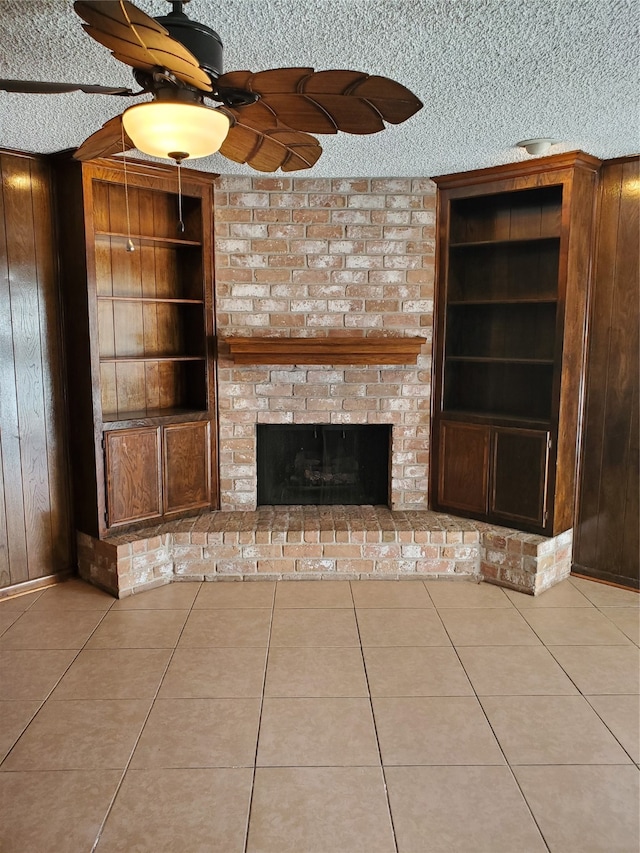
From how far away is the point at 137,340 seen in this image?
3961 mm

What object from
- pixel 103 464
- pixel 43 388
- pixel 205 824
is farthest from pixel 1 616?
pixel 205 824

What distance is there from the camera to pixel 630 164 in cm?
342

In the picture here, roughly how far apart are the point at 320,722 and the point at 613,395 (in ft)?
7.95

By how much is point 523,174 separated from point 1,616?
373 cm

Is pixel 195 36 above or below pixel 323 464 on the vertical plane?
above

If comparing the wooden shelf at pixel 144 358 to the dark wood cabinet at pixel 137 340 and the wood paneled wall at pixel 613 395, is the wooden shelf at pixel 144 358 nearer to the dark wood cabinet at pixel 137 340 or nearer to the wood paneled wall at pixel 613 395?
the dark wood cabinet at pixel 137 340

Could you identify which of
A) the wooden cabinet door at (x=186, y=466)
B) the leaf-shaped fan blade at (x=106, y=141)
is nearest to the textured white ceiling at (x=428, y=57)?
the leaf-shaped fan blade at (x=106, y=141)

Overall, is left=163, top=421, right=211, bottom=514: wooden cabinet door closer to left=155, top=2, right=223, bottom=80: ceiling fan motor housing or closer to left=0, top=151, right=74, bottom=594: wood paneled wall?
left=0, top=151, right=74, bottom=594: wood paneled wall

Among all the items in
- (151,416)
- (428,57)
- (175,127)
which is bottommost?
(151,416)

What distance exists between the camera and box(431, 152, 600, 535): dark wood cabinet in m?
3.55

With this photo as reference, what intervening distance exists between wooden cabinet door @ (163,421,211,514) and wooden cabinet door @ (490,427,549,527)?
1815 millimetres

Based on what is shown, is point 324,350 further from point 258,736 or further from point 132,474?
point 258,736

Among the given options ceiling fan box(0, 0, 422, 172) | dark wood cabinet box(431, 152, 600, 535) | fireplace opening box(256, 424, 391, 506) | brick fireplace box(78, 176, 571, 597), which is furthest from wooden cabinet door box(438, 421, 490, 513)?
ceiling fan box(0, 0, 422, 172)

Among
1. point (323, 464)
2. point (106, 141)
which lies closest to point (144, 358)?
point (323, 464)
